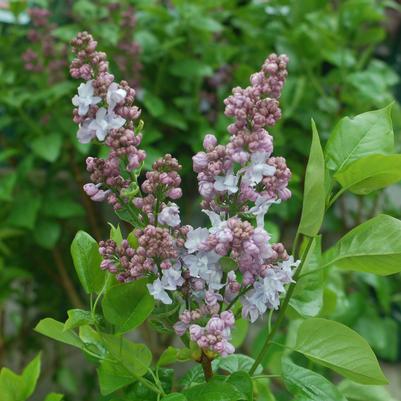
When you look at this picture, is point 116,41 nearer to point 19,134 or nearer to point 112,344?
point 19,134

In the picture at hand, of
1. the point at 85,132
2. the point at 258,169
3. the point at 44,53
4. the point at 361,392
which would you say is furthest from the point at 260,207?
the point at 44,53

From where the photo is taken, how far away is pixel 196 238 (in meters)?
0.47

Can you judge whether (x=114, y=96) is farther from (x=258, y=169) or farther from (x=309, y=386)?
(x=309, y=386)

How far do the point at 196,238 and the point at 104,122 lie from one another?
3.9 inches

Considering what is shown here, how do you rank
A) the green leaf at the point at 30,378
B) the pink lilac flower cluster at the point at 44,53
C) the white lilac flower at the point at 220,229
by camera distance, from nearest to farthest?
1. the white lilac flower at the point at 220,229
2. the green leaf at the point at 30,378
3. the pink lilac flower cluster at the point at 44,53

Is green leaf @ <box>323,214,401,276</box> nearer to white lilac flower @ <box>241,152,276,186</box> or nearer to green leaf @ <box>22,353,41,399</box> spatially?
white lilac flower @ <box>241,152,276,186</box>

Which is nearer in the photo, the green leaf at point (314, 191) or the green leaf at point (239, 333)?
the green leaf at point (314, 191)

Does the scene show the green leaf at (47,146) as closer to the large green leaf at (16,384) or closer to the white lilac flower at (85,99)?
the large green leaf at (16,384)

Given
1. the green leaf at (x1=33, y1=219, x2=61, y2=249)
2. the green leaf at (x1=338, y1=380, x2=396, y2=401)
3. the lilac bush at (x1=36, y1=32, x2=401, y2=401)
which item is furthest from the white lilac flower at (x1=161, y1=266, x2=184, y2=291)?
the green leaf at (x1=33, y1=219, x2=61, y2=249)

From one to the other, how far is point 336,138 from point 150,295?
19cm

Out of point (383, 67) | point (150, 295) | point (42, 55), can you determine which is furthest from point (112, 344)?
point (383, 67)

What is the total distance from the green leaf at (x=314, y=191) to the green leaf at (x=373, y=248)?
1.5 inches

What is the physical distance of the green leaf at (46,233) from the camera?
52.7 inches

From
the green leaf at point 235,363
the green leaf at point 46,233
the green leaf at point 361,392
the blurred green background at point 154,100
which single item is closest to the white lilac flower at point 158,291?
the green leaf at point 235,363
